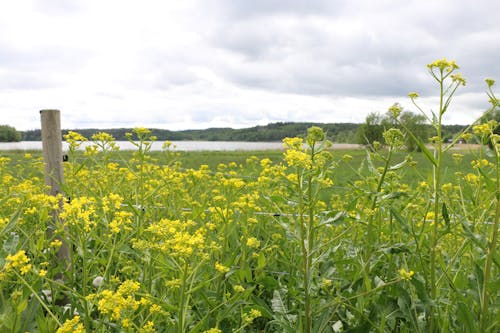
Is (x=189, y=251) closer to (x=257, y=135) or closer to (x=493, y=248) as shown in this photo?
(x=493, y=248)

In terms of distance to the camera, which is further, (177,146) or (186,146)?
(186,146)

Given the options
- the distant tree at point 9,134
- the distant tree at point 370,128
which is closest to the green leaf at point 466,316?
the distant tree at point 370,128

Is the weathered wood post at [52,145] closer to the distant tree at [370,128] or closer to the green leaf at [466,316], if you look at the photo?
the green leaf at [466,316]

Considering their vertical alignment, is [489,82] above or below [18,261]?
above

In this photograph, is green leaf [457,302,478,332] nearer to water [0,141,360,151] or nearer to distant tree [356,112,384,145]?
water [0,141,360,151]

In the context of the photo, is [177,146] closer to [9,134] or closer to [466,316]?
[466,316]

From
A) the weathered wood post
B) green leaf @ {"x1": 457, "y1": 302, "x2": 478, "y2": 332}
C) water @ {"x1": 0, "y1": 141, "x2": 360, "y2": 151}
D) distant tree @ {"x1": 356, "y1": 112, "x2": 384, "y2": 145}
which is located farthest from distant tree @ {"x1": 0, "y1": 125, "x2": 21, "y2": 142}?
green leaf @ {"x1": 457, "y1": 302, "x2": 478, "y2": 332}

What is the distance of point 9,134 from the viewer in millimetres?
58125

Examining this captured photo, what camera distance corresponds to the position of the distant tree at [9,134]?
54.6 m

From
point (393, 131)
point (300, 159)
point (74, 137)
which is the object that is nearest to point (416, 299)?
point (393, 131)

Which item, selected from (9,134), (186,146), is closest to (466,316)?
(186,146)

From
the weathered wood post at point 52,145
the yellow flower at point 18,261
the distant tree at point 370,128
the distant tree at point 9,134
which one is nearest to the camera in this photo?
the yellow flower at point 18,261

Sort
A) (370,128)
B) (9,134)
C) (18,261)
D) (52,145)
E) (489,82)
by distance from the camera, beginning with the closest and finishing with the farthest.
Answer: (18,261) < (489,82) < (52,145) < (370,128) < (9,134)

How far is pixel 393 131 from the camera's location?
1970mm
